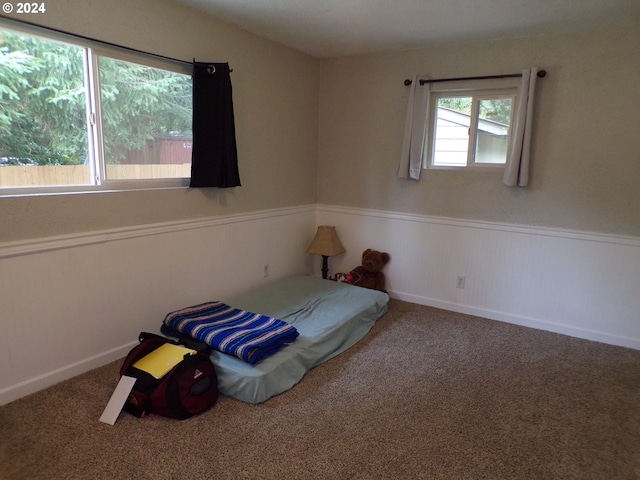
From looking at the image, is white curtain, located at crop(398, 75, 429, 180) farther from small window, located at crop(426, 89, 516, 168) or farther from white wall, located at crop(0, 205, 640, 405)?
white wall, located at crop(0, 205, 640, 405)

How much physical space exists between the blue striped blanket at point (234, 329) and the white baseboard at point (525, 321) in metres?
1.63

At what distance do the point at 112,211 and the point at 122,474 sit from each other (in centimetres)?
144

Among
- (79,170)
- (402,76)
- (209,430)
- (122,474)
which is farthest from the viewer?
(402,76)

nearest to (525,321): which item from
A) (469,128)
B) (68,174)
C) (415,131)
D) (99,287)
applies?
(469,128)

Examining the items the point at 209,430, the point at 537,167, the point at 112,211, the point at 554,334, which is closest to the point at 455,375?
the point at 554,334

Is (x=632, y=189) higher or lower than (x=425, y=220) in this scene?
higher

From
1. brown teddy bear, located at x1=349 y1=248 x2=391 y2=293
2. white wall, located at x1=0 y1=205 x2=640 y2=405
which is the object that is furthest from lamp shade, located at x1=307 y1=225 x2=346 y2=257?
brown teddy bear, located at x1=349 y1=248 x2=391 y2=293

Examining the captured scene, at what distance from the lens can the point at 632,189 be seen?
113 inches

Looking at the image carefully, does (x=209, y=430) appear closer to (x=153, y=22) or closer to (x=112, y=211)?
(x=112, y=211)

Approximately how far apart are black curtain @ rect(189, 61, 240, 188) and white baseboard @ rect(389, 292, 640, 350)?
79.5 inches

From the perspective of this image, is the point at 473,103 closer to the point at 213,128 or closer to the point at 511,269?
the point at 511,269

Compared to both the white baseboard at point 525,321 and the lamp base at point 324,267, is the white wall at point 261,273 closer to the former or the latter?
the white baseboard at point 525,321

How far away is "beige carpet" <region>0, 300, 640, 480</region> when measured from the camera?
5.74ft

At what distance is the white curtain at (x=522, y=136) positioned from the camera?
119 inches
